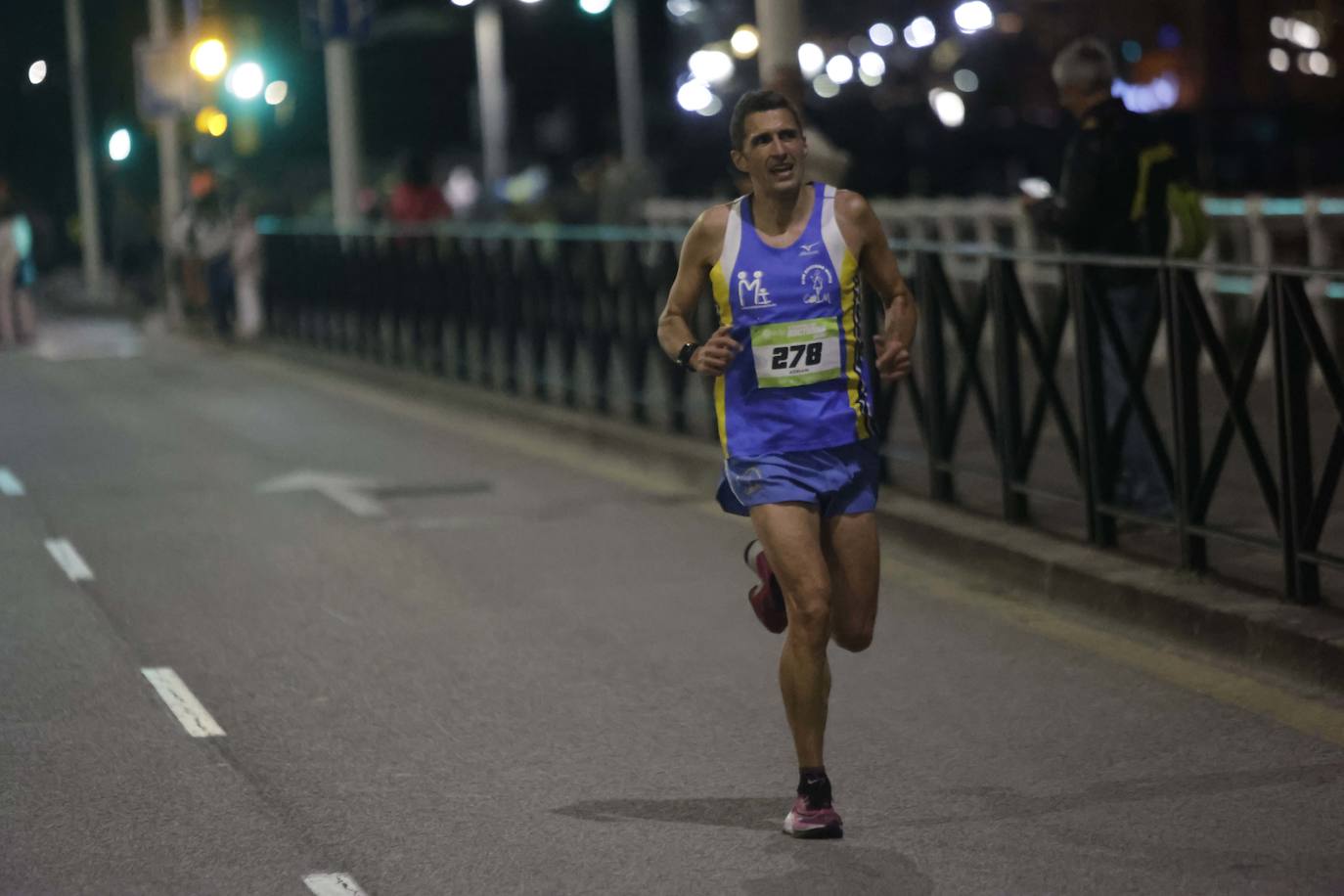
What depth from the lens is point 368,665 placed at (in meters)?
8.84

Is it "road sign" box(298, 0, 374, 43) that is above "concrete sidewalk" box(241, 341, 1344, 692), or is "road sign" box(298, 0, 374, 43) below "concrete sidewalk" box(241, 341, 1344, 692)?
above

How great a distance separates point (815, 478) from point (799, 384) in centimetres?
25

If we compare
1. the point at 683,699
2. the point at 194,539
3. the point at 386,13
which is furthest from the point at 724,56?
the point at 683,699

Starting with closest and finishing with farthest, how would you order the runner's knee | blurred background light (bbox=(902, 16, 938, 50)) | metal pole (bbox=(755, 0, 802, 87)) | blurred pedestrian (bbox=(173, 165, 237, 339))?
the runner's knee → metal pole (bbox=(755, 0, 802, 87)) → blurred pedestrian (bbox=(173, 165, 237, 339)) → blurred background light (bbox=(902, 16, 938, 50))

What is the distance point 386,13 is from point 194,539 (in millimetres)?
58388

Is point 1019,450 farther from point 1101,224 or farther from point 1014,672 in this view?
point 1014,672

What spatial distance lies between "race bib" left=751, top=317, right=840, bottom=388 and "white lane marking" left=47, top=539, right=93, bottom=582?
5.54 m

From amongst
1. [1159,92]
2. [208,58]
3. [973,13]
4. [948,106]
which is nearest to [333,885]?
[208,58]

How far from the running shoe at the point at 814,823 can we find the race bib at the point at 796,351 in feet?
3.56

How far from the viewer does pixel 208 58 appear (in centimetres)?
3025

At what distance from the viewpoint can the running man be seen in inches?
246

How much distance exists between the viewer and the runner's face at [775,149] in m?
6.23

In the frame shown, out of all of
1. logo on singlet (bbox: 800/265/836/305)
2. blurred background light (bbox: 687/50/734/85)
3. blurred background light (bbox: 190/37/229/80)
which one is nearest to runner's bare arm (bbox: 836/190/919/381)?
logo on singlet (bbox: 800/265/836/305)

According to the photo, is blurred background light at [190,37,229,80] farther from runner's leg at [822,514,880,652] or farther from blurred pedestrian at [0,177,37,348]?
runner's leg at [822,514,880,652]
